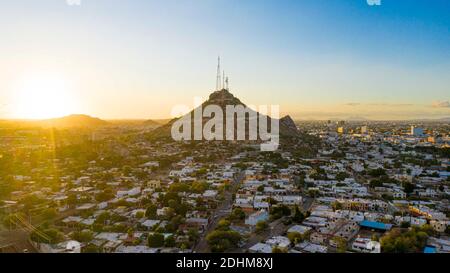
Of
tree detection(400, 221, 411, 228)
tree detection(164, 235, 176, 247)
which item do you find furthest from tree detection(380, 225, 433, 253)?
tree detection(164, 235, 176, 247)

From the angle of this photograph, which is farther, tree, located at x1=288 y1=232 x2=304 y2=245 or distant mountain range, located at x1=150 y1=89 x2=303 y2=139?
distant mountain range, located at x1=150 y1=89 x2=303 y2=139

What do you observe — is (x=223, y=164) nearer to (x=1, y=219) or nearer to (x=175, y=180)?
(x=175, y=180)

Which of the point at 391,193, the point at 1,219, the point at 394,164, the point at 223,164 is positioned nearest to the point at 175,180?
the point at 223,164

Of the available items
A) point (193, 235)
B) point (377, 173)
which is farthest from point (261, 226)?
point (377, 173)

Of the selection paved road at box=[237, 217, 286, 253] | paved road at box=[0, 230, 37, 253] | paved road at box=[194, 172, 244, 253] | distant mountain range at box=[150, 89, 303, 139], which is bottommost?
paved road at box=[237, 217, 286, 253]

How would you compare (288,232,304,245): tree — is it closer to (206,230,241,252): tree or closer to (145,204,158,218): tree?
(206,230,241,252): tree

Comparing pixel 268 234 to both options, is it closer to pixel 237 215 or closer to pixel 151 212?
pixel 237 215

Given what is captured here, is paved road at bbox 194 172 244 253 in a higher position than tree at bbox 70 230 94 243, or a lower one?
lower
